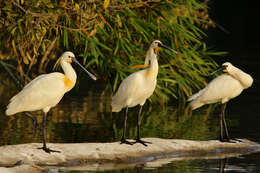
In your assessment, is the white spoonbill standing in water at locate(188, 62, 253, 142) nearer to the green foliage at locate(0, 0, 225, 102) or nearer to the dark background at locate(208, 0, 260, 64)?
the green foliage at locate(0, 0, 225, 102)

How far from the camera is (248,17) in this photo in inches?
1905

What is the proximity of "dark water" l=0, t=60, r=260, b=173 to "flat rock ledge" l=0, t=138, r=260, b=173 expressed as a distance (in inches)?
9.7

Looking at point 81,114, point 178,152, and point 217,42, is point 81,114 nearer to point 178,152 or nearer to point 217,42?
point 178,152

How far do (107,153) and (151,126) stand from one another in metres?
2.94

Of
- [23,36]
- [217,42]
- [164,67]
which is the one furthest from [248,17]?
[23,36]

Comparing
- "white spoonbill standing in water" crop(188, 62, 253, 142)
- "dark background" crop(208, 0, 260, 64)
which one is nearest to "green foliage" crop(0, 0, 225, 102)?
"white spoonbill standing in water" crop(188, 62, 253, 142)

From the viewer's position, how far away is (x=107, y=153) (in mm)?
8969

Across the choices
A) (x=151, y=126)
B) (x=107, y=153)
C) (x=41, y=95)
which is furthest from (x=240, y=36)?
(x=41, y=95)

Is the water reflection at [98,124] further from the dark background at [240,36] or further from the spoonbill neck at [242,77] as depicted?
the dark background at [240,36]

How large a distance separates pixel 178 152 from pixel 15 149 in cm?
203

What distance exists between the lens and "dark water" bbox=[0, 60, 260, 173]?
880 centimetres

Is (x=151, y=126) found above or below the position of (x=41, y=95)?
below

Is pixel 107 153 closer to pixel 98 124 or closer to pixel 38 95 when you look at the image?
pixel 38 95

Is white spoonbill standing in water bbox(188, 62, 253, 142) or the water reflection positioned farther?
the water reflection
